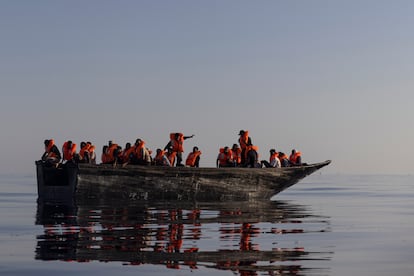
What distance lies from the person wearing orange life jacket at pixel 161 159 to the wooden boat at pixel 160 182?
4.49 feet

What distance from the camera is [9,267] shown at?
12.4m

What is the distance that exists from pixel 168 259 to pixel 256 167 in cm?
2271

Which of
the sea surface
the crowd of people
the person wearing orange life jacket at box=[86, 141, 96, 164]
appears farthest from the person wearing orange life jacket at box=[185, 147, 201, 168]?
the sea surface

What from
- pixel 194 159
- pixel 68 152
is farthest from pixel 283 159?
pixel 68 152

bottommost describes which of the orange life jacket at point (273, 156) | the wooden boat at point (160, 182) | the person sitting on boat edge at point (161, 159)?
the wooden boat at point (160, 182)

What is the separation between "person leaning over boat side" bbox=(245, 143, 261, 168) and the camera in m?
35.4

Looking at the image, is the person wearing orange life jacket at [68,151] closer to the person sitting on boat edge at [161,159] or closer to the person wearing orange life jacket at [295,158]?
the person sitting on boat edge at [161,159]

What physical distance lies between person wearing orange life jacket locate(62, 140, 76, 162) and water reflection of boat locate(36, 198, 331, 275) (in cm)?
717

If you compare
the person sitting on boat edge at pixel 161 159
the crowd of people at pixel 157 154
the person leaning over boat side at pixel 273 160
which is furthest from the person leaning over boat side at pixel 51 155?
the person leaning over boat side at pixel 273 160

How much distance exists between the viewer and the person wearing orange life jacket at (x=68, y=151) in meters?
35.2

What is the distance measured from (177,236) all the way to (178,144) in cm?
1778

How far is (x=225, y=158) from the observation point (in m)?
35.9

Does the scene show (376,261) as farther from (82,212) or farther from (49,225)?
(82,212)

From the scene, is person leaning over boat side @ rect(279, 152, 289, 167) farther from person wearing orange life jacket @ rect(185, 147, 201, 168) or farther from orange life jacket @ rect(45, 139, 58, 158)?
orange life jacket @ rect(45, 139, 58, 158)
